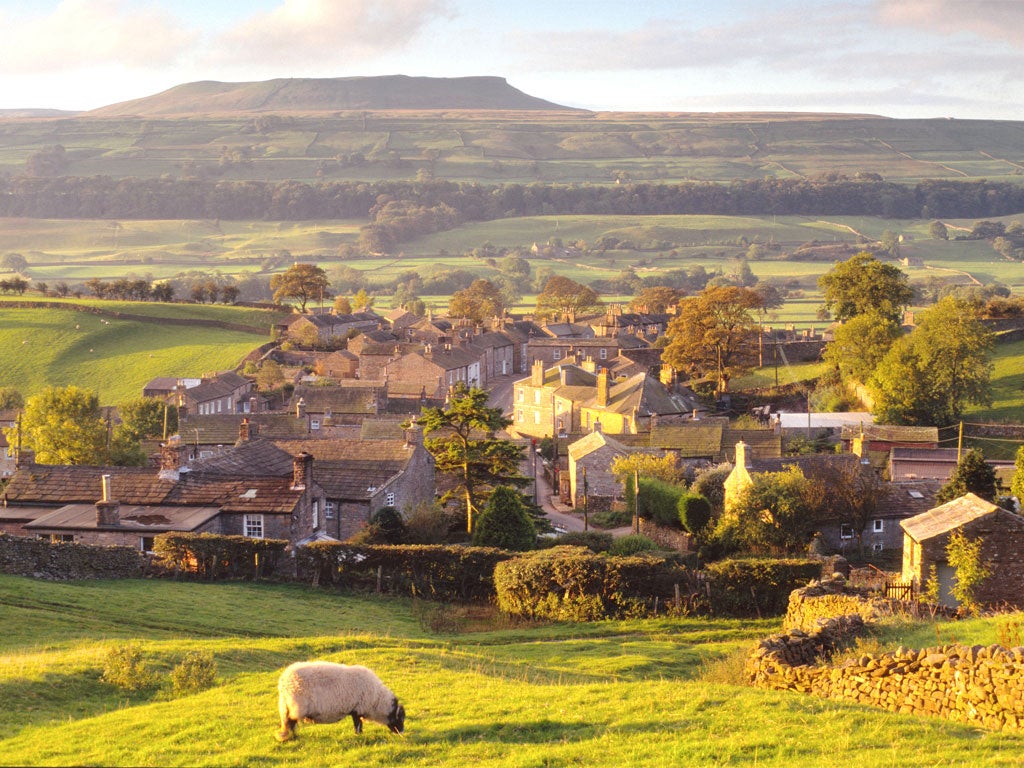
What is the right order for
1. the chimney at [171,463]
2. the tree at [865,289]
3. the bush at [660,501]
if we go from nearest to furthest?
the chimney at [171,463] < the bush at [660,501] < the tree at [865,289]

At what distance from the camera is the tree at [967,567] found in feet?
96.8

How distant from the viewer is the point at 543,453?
72.5m

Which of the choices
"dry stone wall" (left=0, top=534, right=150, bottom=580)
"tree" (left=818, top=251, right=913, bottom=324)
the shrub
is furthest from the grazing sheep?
"tree" (left=818, top=251, right=913, bottom=324)

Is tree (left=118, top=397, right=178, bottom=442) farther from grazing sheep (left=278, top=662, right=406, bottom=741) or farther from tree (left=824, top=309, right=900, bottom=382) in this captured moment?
grazing sheep (left=278, top=662, right=406, bottom=741)

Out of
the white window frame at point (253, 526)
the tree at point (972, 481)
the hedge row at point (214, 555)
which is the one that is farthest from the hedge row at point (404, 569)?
the tree at point (972, 481)

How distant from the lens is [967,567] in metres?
29.6

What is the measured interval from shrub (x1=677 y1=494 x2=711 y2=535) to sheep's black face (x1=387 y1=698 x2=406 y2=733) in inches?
1344

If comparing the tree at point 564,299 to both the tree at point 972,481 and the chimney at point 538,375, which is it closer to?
the chimney at point 538,375

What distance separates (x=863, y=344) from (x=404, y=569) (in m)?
56.4

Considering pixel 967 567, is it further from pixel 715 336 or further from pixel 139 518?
pixel 715 336

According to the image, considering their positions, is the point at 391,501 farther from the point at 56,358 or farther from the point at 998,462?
the point at 56,358

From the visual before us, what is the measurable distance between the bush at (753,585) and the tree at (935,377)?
43843 millimetres

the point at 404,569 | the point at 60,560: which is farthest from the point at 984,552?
the point at 60,560

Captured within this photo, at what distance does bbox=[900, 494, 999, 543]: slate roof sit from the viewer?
99.5 ft
